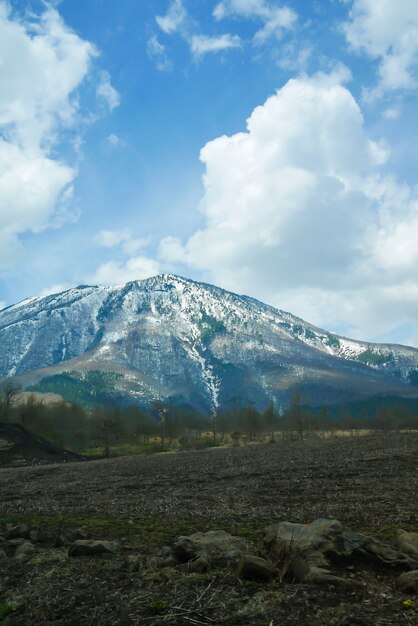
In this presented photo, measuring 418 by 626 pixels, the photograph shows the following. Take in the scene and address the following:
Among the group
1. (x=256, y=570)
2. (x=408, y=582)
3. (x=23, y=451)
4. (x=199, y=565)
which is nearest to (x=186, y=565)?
(x=199, y=565)

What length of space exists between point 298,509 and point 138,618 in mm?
11682

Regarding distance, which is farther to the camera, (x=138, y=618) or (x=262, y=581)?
(x=262, y=581)

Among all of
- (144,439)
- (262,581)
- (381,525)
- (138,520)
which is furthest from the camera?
(144,439)

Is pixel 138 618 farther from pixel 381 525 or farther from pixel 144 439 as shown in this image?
pixel 144 439

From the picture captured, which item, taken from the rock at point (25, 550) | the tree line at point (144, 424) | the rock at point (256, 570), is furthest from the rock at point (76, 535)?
the tree line at point (144, 424)

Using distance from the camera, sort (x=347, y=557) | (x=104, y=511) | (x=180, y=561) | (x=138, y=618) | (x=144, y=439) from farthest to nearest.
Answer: (x=144, y=439), (x=104, y=511), (x=180, y=561), (x=347, y=557), (x=138, y=618)

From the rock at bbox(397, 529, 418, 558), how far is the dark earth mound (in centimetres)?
7474

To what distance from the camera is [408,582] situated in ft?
26.5

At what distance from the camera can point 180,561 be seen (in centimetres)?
1059

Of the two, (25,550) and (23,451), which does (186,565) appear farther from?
(23,451)

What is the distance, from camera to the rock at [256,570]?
348 inches

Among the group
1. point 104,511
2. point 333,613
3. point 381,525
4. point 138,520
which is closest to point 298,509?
point 381,525

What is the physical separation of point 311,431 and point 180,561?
159 metres

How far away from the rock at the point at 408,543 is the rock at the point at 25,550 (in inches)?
366
